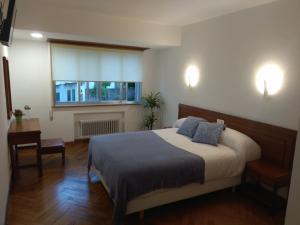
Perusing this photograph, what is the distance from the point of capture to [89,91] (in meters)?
5.26

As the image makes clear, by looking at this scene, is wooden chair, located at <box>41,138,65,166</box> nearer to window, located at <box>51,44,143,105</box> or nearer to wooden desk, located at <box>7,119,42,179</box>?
Result: wooden desk, located at <box>7,119,42,179</box>

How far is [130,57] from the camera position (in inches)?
211

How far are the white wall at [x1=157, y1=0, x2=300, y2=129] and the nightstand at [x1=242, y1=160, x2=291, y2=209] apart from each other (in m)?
0.56

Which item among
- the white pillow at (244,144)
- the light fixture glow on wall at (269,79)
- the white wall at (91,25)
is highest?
the white wall at (91,25)

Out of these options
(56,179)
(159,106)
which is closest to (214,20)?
(159,106)

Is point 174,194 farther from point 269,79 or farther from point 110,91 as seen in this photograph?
point 110,91

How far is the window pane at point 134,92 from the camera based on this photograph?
568cm

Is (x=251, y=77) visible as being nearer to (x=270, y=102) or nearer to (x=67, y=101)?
(x=270, y=102)

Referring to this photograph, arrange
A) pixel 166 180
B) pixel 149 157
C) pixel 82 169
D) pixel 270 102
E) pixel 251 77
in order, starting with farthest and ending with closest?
pixel 82 169 → pixel 251 77 → pixel 270 102 → pixel 149 157 → pixel 166 180

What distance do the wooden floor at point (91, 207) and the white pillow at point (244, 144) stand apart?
594 millimetres

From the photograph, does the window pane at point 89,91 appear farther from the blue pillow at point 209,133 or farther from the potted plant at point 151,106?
the blue pillow at point 209,133

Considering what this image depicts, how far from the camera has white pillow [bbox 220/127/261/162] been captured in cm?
301

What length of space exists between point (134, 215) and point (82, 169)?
151 cm

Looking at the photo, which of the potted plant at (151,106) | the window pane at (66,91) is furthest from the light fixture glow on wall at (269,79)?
the window pane at (66,91)
